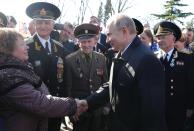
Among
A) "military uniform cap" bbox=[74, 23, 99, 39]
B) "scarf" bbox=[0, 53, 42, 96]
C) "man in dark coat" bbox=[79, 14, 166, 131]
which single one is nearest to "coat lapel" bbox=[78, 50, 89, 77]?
"military uniform cap" bbox=[74, 23, 99, 39]

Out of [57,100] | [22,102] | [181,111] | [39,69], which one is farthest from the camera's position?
[181,111]

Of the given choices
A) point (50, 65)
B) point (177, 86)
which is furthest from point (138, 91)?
point (177, 86)

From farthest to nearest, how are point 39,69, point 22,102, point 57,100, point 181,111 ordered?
1. point 181,111
2. point 39,69
3. point 57,100
4. point 22,102

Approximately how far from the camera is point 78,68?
595 centimetres

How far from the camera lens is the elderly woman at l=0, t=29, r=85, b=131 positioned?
367cm

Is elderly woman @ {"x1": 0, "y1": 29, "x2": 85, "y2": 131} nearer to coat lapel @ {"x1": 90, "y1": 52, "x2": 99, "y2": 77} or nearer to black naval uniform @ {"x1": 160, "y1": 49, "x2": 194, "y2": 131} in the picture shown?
coat lapel @ {"x1": 90, "y1": 52, "x2": 99, "y2": 77}

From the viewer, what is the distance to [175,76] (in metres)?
5.75

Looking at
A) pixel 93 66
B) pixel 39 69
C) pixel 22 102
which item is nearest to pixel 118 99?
pixel 22 102

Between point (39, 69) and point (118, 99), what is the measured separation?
5.60 feet

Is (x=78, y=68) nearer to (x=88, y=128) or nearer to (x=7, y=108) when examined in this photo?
(x=88, y=128)

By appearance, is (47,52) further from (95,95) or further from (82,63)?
(95,95)

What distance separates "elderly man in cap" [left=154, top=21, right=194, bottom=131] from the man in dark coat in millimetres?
1772

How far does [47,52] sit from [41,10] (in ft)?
2.21

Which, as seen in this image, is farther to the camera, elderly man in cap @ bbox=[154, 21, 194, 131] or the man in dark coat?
elderly man in cap @ bbox=[154, 21, 194, 131]
